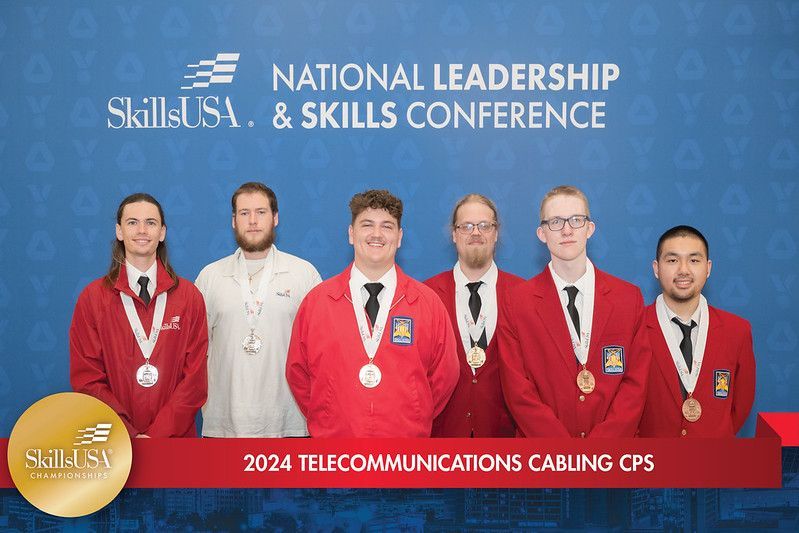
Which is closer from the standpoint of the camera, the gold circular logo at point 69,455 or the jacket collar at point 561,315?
the gold circular logo at point 69,455

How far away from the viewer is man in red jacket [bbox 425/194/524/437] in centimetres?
356

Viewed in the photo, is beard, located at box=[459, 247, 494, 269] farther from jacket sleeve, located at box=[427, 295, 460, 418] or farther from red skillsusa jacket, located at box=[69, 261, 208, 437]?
red skillsusa jacket, located at box=[69, 261, 208, 437]

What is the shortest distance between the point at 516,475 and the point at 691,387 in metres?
0.99

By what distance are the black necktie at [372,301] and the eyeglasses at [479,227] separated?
21.5 inches

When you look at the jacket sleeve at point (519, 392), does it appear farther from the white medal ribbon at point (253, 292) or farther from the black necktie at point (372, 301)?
the white medal ribbon at point (253, 292)

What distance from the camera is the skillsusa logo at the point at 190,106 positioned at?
4.27 meters

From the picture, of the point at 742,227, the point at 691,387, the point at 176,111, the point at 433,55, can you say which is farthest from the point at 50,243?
the point at 742,227

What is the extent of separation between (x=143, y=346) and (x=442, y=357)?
1384mm

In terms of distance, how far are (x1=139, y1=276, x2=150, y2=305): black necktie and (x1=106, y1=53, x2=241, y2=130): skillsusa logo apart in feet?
3.72

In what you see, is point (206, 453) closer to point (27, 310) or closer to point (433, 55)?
point (27, 310)

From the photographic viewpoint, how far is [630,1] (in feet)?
13.8

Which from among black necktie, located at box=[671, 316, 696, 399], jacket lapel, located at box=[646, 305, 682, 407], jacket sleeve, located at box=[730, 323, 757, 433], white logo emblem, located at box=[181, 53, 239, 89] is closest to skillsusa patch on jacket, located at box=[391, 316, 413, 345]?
jacket lapel, located at box=[646, 305, 682, 407]

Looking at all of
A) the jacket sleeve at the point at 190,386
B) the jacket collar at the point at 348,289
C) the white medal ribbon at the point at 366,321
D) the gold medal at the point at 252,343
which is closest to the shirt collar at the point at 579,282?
the jacket collar at the point at 348,289

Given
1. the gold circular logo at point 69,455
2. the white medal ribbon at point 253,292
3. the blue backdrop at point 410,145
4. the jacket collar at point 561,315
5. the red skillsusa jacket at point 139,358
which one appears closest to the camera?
the gold circular logo at point 69,455
